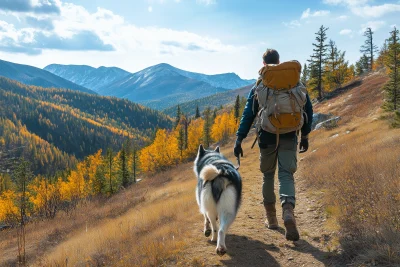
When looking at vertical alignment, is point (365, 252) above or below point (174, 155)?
above

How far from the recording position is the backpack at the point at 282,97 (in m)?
4.11

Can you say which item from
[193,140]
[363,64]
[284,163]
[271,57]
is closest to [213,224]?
[284,163]

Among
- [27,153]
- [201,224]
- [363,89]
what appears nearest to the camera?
[201,224]

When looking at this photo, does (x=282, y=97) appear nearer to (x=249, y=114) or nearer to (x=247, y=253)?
(x=249, y=114)

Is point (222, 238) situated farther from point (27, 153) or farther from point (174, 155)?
point (27, 153)

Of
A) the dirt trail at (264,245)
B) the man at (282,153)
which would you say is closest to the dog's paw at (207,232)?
the dirt trail at (264,245)

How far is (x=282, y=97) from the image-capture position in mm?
4160

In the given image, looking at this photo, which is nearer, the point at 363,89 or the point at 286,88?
the point at 286,88

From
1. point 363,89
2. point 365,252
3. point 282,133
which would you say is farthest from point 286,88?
point 363,89

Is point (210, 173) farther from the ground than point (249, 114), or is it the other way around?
point (249, 114)

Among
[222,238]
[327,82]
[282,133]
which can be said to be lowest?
[222,238]

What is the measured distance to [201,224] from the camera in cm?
607

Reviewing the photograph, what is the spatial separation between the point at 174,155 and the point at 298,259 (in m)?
47.7

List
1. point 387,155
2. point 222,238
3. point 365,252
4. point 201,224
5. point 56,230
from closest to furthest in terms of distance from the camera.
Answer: point 365,252 < point 222,238 < point 201,224 < point 387,155 < point 56,230
